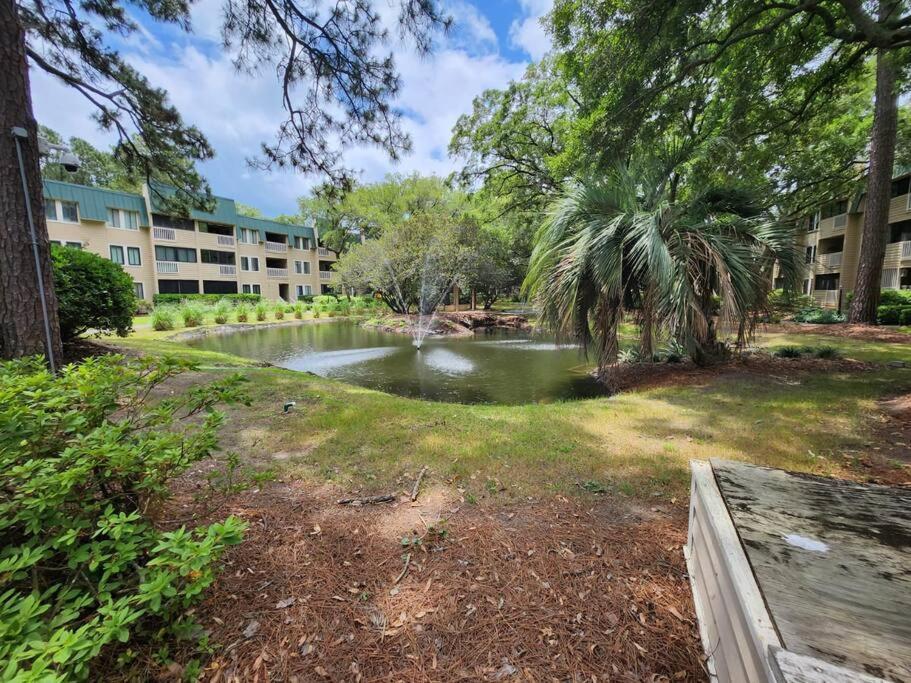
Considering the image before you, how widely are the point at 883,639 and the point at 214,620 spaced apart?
2.06 meters

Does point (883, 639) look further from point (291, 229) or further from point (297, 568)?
point (291, 229)

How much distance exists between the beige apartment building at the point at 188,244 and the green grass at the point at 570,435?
18951 mm

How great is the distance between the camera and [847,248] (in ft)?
59.5

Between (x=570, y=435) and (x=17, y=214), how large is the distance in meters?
4.98

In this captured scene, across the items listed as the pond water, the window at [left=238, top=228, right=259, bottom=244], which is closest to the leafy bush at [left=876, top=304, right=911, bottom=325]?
the pond water

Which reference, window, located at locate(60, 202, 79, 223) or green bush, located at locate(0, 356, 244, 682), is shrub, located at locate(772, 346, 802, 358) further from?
window, located at locate(60, 202, 79, 223)

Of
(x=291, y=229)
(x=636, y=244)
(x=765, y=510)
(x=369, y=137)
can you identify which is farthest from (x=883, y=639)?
(x=291, y=229)

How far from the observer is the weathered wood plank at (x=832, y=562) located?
0.82 m

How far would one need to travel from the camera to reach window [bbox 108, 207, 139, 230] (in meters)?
21.6

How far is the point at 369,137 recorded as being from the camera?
463 centimetres

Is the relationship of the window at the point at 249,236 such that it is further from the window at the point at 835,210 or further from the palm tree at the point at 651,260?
the window at the point at 835,210

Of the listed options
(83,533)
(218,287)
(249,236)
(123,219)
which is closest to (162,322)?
(123,219)

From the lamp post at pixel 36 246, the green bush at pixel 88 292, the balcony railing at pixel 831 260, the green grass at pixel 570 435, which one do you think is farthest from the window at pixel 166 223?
the balcony railing at pixel 831 260

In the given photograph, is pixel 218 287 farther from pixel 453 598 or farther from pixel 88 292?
pixel 453 598
